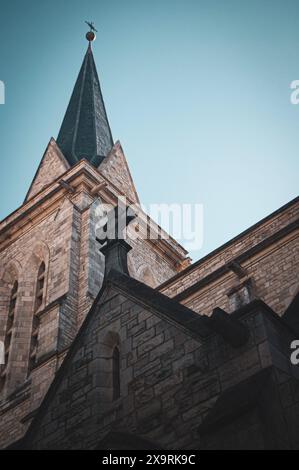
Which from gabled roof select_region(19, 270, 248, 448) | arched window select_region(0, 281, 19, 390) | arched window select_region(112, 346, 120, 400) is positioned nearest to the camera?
gabled roof select_region(19, 270, 248, 448)

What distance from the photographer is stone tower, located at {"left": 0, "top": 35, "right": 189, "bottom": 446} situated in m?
17.2

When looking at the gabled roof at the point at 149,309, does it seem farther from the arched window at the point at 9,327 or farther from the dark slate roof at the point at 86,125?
the dark slate roof at the point at 86,125

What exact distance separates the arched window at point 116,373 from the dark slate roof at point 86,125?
19.1 metres

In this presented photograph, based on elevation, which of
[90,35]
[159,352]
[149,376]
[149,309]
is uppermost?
[90,35]

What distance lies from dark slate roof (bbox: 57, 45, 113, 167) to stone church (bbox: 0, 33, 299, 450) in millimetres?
8020

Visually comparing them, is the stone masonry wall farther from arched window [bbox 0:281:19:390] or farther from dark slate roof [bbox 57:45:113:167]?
dark slate roof [bbox 57:45:113:167]

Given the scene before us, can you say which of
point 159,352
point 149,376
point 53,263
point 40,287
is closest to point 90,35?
point 40,287

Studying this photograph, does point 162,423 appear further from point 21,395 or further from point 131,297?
point 21,395

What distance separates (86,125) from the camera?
3055 centimetres

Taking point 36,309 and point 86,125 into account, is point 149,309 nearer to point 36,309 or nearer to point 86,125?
point 36,309

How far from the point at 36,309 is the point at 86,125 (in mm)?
12204

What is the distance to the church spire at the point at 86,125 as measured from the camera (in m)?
28.2

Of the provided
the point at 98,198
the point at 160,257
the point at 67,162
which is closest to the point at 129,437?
the point at 98,198

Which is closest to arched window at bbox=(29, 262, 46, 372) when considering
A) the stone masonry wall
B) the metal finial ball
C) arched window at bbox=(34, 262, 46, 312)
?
arched window at bbox=(34, 262, 46, 312)
